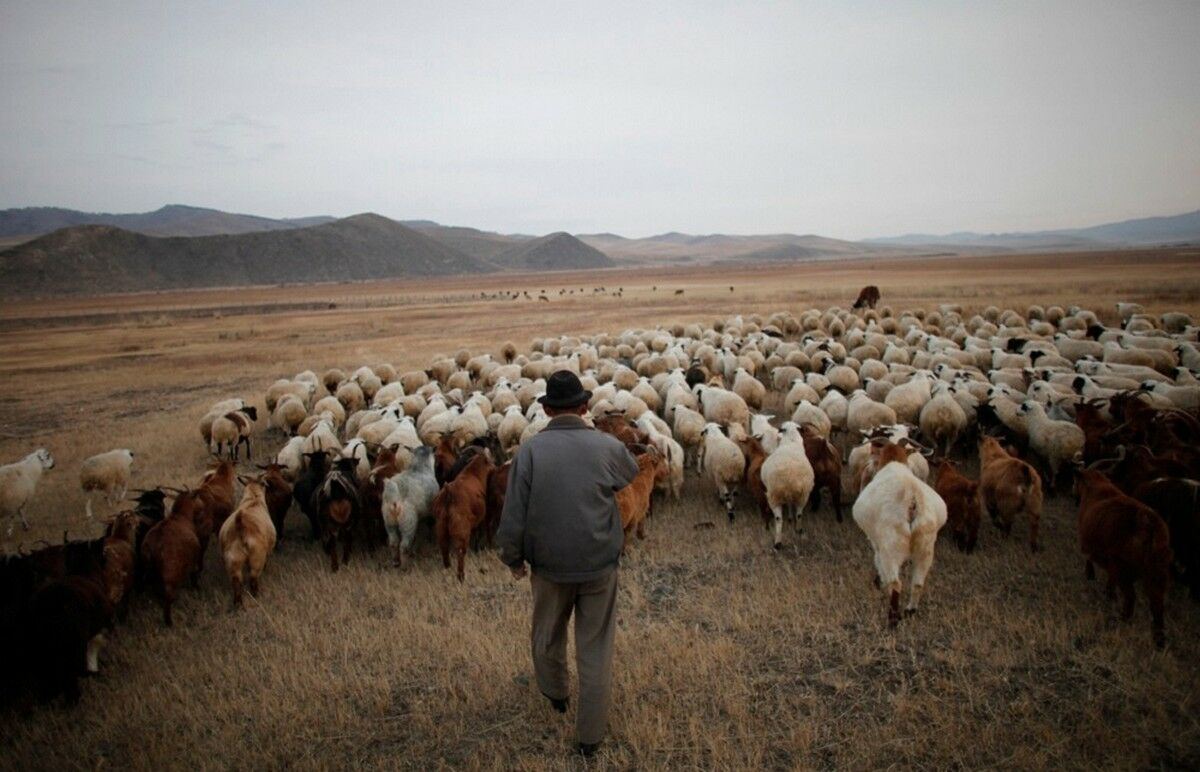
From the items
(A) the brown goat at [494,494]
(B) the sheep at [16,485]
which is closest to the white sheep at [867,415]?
(A) the brown goat at [494,494]

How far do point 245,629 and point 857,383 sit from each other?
12.8m

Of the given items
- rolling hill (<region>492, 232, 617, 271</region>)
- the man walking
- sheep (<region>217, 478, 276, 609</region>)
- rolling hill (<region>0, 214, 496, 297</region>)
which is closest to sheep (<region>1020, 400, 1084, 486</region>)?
the man walking

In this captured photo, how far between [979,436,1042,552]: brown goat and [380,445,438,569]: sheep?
269 inches

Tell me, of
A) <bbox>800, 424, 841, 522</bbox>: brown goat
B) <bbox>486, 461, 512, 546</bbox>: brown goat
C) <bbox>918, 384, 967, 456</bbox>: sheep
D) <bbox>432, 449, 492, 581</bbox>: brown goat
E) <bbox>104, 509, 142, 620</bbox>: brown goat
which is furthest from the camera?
<bbox>918, 384, 967, 456</bbox>: sheep

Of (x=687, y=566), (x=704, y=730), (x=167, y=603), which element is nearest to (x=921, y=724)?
(x=704, y=730)

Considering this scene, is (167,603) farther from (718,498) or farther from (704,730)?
(718,498)

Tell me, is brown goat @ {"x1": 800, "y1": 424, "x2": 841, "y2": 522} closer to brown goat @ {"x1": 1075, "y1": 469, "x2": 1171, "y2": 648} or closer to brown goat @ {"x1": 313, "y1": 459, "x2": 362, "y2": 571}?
brown goat @ {"x1": 1075, "y1": 469, "x2": 1171, "y2": 648}

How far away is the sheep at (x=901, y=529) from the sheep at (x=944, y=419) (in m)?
4.65

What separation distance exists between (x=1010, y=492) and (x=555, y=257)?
175m

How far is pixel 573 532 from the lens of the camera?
389 centimetres

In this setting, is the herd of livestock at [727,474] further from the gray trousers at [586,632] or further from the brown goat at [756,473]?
the gray trousers at [586,632]

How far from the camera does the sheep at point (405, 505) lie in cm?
752

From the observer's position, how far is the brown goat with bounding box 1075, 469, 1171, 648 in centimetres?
502

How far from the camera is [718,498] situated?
9.41 metres
